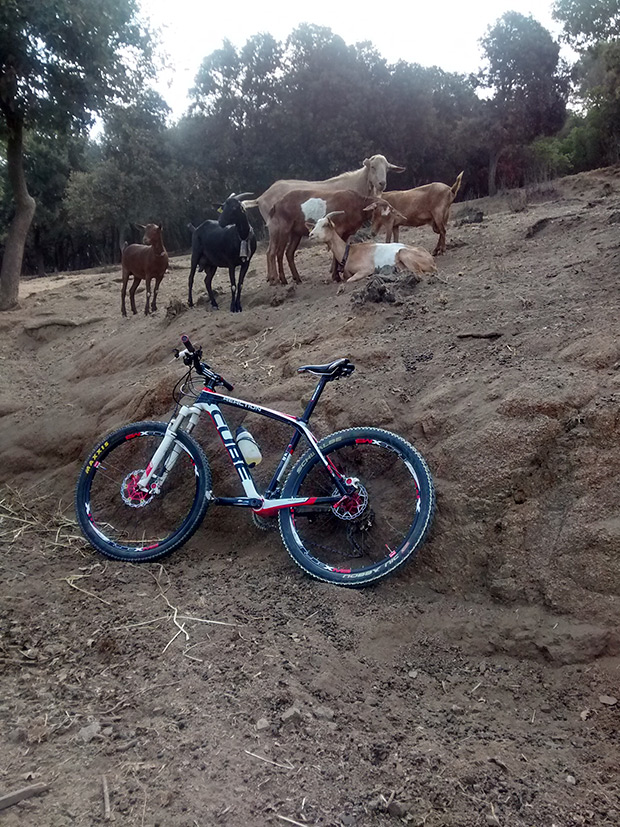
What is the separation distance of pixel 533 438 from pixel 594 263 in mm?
2370

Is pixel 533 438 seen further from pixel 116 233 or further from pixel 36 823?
pixel 116 233

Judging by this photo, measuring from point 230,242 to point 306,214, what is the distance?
1.13 m

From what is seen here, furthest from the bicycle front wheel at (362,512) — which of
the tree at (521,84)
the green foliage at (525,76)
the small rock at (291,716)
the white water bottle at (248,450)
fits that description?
the green foliage at (525,76)

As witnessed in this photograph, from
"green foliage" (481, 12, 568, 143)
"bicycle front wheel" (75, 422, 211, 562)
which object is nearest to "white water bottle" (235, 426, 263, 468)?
"bicycle front wheel" (75, 422, 211, 562)

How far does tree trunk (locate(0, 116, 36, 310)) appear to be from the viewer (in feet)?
39.9

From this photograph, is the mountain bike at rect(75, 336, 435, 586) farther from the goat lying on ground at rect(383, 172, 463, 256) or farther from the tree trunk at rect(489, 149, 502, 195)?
the tree trunk at rect(489, 149, 502, 195)

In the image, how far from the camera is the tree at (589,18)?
20.9m

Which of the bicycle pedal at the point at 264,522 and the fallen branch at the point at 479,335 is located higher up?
the fallen branch at the point at 479,335

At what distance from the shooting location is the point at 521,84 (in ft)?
74.0

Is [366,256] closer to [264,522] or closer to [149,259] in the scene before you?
[149,259]

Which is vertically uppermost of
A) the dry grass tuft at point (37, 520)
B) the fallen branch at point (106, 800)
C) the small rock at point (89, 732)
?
the fallen branch at point (106, 800)

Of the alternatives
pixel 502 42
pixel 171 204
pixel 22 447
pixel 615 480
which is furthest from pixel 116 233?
pixel 615 480

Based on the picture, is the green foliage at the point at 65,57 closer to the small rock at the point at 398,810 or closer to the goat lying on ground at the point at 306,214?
the goat lying on ground at the point at 306,214

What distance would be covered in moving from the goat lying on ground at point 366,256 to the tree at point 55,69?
608cm
